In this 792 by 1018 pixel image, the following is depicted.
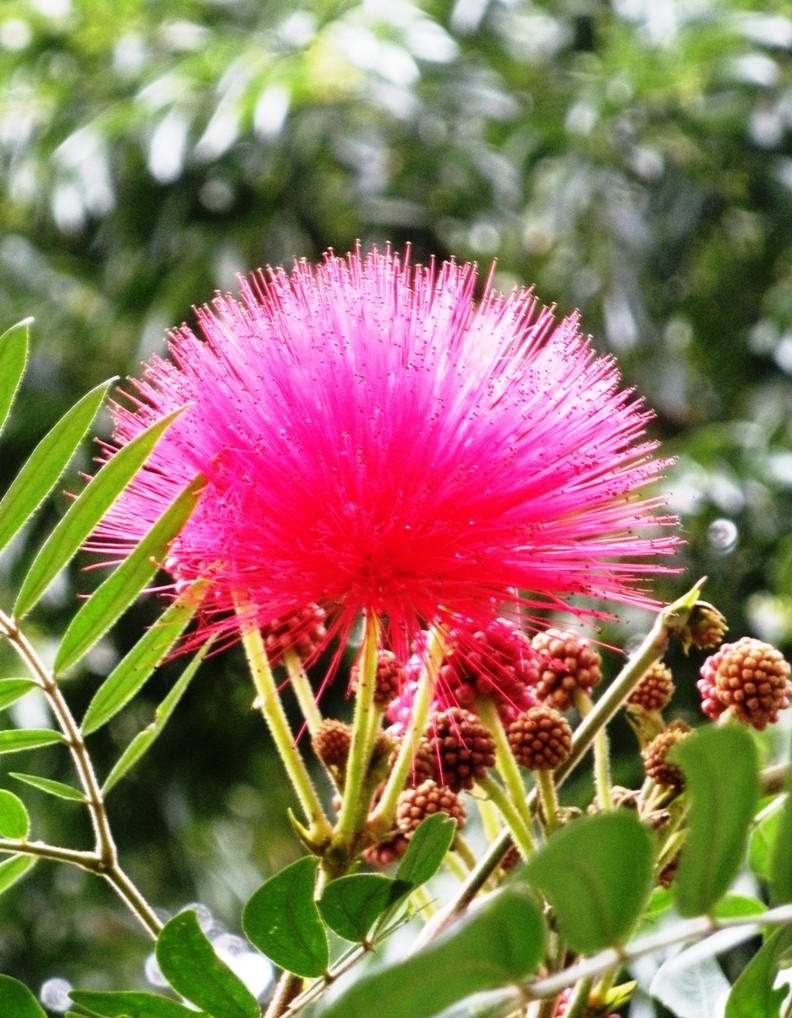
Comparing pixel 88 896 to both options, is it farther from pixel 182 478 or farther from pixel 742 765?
pixel 742 765

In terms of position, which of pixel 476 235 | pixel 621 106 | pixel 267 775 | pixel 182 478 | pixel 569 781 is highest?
pixel 621 106

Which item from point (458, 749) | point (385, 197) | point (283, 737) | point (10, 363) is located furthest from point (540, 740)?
point (385, 197)

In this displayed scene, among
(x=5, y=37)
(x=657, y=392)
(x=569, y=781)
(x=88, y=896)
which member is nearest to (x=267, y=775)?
(x=88, y=896)

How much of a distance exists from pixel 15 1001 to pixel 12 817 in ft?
0.38

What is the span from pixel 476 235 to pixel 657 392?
1.94 ft

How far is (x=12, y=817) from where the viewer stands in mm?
819

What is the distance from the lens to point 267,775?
110 inches

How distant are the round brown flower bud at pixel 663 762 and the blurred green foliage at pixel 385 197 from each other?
5.28 feet

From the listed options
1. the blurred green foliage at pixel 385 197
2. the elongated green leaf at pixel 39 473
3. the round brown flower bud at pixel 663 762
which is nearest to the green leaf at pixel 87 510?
the elongated green leaf at pixel 39 473

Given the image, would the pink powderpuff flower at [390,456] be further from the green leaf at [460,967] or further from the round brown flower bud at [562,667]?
the green leaf at [460,967]

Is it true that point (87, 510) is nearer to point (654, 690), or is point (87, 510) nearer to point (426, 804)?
point (426, 804)

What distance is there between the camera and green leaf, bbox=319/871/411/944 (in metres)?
0.70

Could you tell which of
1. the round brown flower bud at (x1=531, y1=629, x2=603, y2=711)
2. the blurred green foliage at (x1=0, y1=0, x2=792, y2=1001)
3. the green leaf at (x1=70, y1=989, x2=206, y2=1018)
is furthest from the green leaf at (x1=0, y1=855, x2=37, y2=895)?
the blurred green foliage at (x1=0, y1=0, x2=792, y2=1001)

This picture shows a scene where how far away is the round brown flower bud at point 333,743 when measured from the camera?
0.89 m
